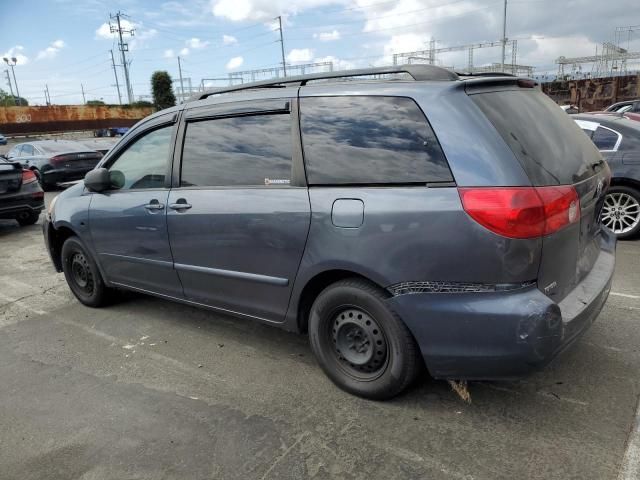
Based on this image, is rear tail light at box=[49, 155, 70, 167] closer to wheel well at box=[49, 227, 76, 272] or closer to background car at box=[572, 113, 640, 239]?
wheel well at box=[49, 227, 76, 272]

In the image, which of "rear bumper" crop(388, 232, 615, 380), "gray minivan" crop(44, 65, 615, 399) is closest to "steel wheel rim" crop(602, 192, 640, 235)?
"gray minivan" crop(44, 65, 615, 399)

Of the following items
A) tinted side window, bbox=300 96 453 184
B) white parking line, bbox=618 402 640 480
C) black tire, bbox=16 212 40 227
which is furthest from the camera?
black tire, bbox=16 212 40 227

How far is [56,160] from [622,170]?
43.2 feet

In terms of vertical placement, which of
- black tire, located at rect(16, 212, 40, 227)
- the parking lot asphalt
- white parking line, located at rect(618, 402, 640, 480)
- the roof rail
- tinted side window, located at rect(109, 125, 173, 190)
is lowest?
the parking lot asphalt

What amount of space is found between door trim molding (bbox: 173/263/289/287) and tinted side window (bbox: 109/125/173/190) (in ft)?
2.14

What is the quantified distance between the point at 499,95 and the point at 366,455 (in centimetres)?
197

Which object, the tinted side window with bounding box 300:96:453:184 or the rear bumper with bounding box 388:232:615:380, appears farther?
the tinted side window with bounding box 300:96:453:184

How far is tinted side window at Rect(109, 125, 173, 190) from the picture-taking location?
374 cm

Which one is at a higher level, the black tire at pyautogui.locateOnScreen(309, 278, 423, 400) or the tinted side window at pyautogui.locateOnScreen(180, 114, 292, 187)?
the tinted side window at pyautogui.locateOnScreen(180, 114, 292, 187)

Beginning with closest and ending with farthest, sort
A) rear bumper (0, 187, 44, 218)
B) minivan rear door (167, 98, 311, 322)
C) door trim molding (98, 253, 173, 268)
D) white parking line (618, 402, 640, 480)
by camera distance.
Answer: white parking line (618, 402, 640, 480) < minivan rear door (167, 98, 311, 322) < door trim molding (98, 253, 173, 268) < rear bumper (0, 187, 44, 218)

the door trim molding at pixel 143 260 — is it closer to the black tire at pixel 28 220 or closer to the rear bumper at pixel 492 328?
the rear bumper at pixel 492 328

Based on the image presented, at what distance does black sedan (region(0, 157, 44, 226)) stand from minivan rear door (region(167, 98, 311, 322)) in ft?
20.3

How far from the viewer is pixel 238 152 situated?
3275mm

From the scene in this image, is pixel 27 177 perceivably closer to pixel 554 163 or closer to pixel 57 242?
pixel 57 242
